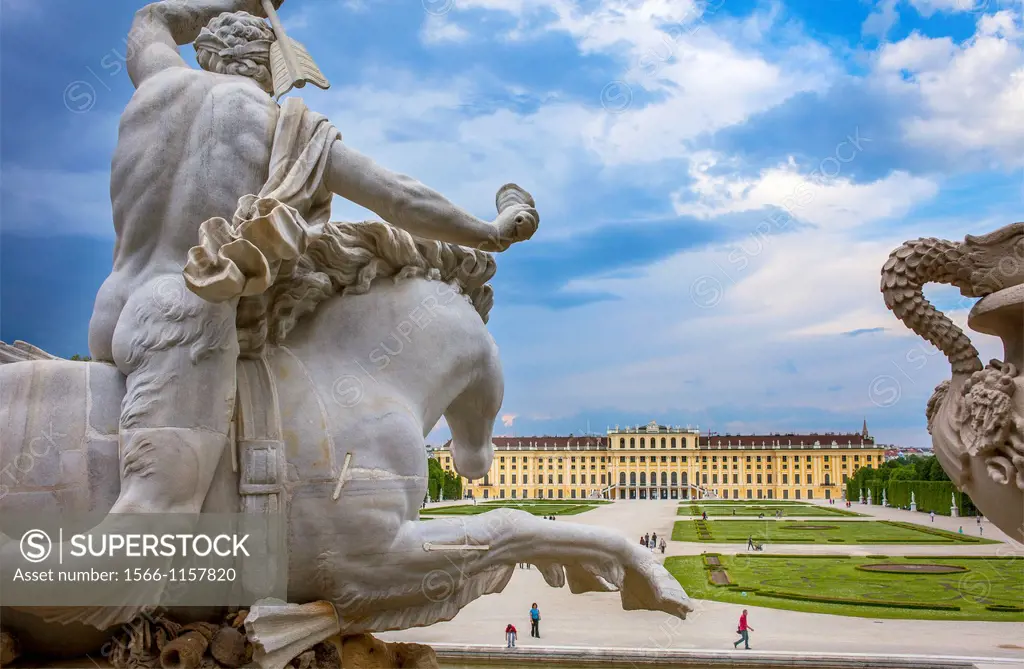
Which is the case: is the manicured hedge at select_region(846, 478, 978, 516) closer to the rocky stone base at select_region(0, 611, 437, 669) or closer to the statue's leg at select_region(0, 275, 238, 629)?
the rocky stone base at select_region(0, 611, 437, 669)

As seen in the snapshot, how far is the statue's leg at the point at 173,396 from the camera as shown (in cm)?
312

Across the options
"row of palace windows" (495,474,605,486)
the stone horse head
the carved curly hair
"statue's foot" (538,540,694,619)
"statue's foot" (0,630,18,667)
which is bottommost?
"statue's foot" (0,630,18,667)

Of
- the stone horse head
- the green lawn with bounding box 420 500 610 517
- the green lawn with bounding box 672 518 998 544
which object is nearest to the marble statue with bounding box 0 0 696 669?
the stone horse head

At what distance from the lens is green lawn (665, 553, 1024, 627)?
17.7 metres

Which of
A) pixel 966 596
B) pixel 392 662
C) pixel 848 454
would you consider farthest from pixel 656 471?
pixel 392 662

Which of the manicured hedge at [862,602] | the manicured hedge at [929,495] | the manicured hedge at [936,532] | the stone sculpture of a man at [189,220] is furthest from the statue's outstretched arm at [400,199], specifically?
the manicured hedge at [929,495]

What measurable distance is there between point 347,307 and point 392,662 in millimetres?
1489

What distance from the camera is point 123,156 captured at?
11.5ft

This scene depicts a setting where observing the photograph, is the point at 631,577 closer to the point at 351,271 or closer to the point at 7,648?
the point at 351,271

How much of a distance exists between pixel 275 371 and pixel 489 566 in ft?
3.72

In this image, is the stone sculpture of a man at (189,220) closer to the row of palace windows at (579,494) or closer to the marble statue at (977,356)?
the marble statue at (977,356)

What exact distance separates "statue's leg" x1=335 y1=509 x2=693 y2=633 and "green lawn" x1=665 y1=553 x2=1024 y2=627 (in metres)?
13.4

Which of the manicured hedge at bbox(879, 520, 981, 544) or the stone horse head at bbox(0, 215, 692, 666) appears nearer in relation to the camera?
the stone horse head at bbox(0, 215, 692, 666)

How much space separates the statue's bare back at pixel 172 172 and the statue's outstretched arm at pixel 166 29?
29 centimetres
